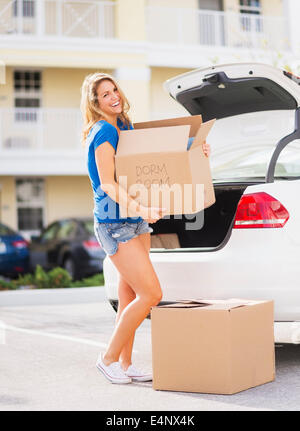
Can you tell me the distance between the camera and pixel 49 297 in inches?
378

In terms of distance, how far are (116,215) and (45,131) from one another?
16.5 m

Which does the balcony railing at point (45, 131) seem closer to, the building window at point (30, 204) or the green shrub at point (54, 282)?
the building window at point (30, 204)

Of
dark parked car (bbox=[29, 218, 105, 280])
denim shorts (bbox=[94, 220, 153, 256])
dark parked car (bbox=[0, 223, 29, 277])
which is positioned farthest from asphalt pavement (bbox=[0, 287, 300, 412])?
dark parked car (bbox=[0, 223, 29, 277])

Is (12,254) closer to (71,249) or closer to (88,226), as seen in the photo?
(71,249)

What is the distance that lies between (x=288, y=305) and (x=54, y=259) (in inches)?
379

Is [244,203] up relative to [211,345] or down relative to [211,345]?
up

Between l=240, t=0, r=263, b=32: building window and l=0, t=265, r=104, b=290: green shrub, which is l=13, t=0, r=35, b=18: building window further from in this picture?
l=0, t=265, r=104, b=290: green shrub

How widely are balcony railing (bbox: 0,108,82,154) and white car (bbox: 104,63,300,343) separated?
578 inches

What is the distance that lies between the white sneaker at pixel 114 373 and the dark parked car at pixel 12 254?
973cm

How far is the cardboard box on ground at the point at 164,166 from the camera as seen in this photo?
4.19m

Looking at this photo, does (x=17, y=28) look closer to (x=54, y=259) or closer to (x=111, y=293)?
(x=54, y=259)

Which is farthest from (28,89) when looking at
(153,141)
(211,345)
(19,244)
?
(211,345)

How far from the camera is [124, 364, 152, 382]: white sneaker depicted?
4512 millimetres

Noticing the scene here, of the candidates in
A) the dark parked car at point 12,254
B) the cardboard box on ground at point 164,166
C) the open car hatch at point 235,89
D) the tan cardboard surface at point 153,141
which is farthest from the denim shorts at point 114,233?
the dark parked car at point 12,254
